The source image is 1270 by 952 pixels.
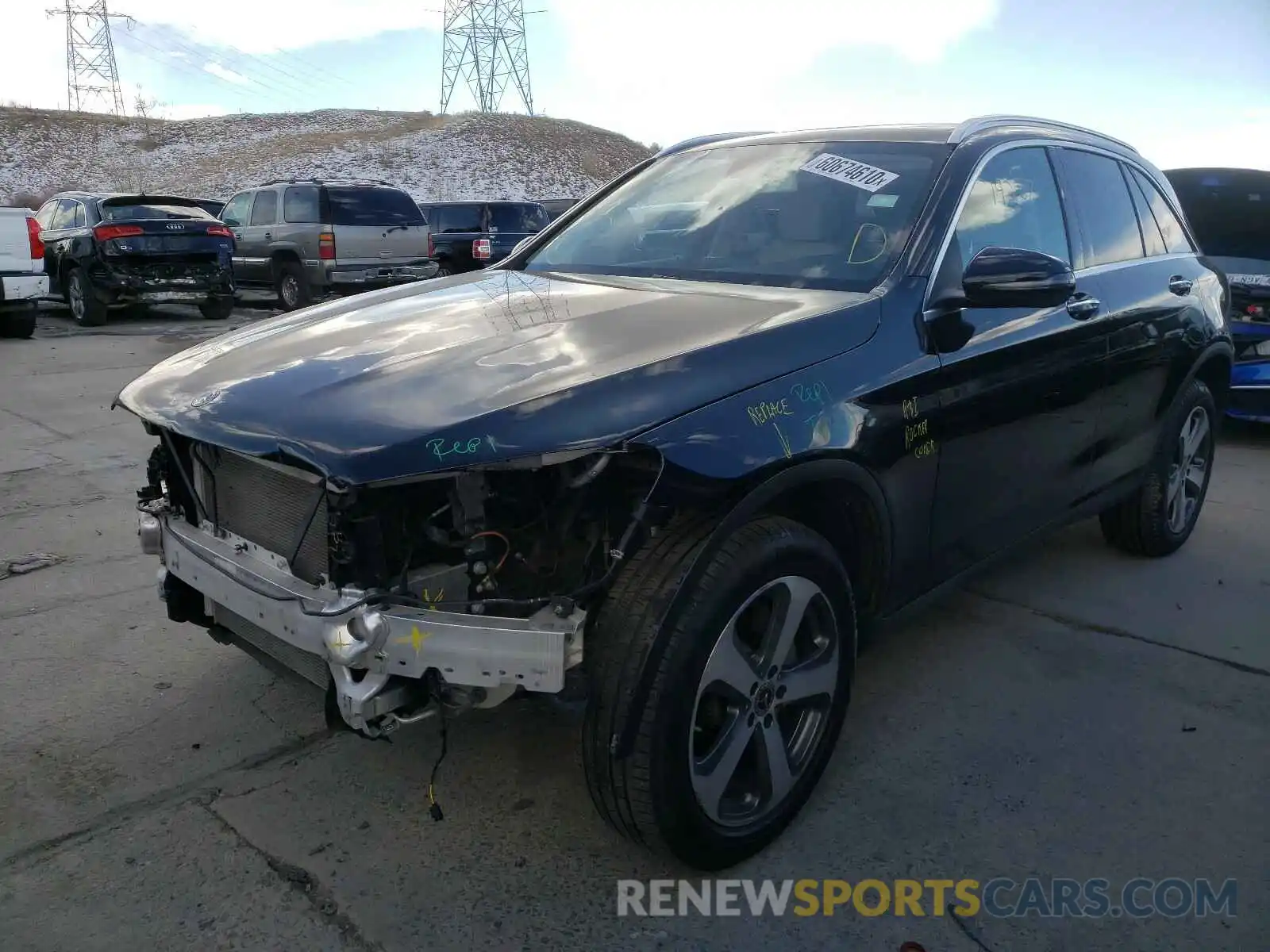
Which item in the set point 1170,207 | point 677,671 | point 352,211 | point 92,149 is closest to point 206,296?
point 352,211

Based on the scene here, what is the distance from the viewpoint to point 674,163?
164 inches

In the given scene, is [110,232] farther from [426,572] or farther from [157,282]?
[426,572]

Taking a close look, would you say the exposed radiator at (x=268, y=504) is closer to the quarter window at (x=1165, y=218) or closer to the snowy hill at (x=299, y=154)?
the quarter window at (x=1165, y=218)

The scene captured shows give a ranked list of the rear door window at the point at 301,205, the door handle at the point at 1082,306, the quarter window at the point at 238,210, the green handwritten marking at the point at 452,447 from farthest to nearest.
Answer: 1. the quarter window at the point at 238,210
2. the rear door window at the point at 301,205
3. the door handle at the point at 1082,306
4. the green handwritten marking at the point at 452,447

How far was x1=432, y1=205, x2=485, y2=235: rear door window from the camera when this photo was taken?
18.4m

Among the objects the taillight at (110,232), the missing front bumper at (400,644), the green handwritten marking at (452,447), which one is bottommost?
the missing front bumper at (400,644)

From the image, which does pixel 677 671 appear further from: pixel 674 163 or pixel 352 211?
pixel 352 211

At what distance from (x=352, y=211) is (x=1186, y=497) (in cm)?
1260

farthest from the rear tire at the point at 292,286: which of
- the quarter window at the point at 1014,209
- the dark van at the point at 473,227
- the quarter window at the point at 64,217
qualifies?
the quarter window at the point at 1014,209

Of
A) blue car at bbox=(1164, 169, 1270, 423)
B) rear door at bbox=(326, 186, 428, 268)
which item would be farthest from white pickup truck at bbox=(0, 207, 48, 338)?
blue car at bbox=(1164, 169, 1270, 423)

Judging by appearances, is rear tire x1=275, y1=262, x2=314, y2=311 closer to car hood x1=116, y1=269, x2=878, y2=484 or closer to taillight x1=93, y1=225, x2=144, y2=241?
taillight x1=93, y1=225, x2=144, y2=241

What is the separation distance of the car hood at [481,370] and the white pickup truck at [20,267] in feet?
34.3

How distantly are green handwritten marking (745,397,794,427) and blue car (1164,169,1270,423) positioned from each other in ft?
19.6

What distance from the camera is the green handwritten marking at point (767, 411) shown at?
2.49 m
